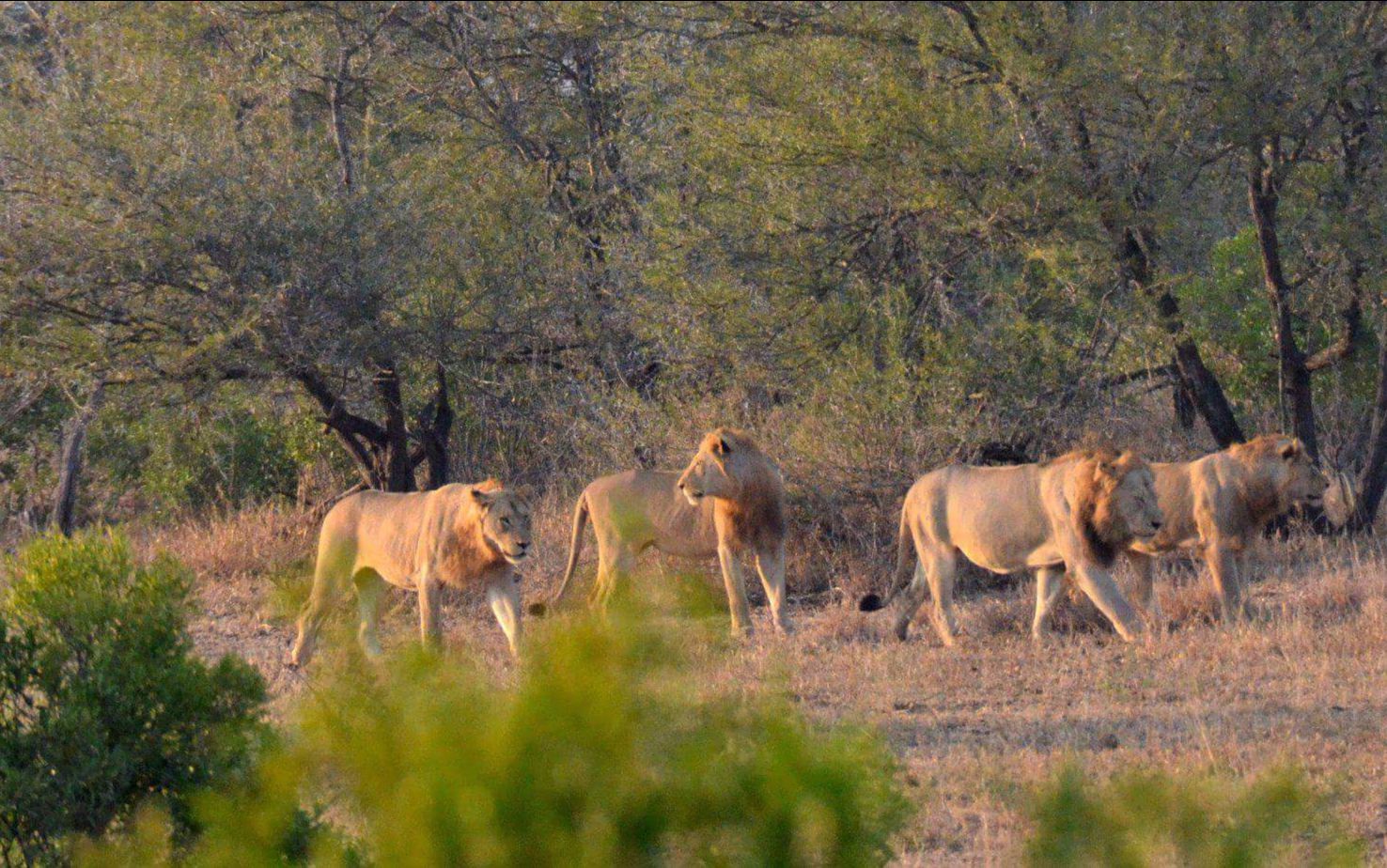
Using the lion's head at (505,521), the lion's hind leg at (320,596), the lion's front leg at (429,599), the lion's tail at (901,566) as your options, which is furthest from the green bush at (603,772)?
the lion's tail at (901,566)

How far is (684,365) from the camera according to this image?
14406 millimetres

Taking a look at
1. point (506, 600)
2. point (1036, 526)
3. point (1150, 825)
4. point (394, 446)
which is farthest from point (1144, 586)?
point (1150, 825)

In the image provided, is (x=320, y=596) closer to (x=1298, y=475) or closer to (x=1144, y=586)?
(x=1144, y=586)

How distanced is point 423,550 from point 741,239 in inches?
159

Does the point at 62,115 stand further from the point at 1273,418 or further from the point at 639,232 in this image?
the point at 1273,418

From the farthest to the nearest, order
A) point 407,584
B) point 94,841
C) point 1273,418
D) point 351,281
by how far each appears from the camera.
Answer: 1. point 1273,418
2. point 351,281
3. point 407,584
4. point 94,841

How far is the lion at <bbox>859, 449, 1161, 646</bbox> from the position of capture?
995cm

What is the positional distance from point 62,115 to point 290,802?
10.3 metres

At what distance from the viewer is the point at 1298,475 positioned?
10.5 meters

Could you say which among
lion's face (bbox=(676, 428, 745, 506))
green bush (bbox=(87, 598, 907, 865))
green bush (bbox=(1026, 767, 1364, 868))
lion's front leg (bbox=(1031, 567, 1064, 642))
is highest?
lion's face (bbox=(676, 428, 745, 506))

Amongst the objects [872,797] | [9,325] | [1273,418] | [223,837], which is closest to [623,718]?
[872,797]

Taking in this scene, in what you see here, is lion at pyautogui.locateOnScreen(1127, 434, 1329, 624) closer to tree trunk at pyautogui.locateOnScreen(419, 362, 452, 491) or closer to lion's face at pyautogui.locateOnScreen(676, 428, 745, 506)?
lion's face at pyautogui.locateOnScreen(676, 428, 745, 506)

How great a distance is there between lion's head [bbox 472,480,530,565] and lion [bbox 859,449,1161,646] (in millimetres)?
2299

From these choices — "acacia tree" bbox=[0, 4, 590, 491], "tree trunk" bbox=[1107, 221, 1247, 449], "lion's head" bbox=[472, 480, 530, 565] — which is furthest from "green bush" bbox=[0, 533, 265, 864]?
"tree trunk" bbox=[1107, 221, 1247, 449]
